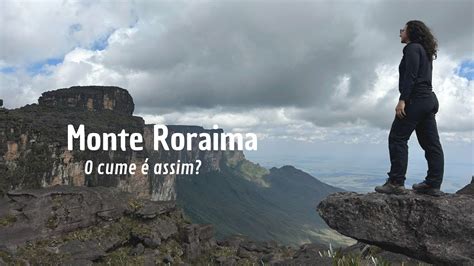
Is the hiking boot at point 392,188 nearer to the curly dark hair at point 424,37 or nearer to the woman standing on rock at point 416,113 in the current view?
the woman standing on rock at point 416,113

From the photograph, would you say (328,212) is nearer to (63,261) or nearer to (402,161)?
(402,161)

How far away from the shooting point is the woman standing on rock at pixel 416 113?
804 centimetres

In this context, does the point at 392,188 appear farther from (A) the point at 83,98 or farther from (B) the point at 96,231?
(A) the point at 83,98

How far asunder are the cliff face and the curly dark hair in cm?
8490

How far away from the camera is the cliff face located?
90.4 metres

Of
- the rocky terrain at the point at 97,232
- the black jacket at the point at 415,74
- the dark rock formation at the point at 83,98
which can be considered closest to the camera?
the black jacket at the point at 415,74

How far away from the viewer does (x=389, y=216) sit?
8352 mm

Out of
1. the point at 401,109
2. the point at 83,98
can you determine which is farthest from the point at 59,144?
the point at 401,109

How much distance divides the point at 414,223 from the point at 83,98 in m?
169

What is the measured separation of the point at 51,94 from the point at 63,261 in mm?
154093

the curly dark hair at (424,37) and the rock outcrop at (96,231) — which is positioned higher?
the curly dark hair at (424,37)

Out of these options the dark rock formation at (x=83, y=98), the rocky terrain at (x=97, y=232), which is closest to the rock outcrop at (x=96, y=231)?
the rocky terrain at (x=97, y=232)

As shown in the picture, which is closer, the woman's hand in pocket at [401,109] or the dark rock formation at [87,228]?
the woman's hand in pocket at [401,109]

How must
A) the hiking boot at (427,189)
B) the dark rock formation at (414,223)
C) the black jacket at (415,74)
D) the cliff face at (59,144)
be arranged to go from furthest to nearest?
the cliff face at (59,144)
the hiking boot at (427,189)
the black jacket at (415,74)
the dark rock formation at (414,223)
